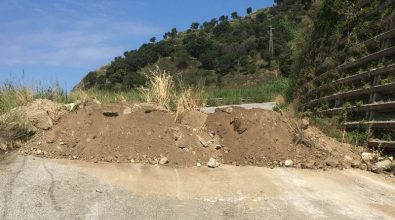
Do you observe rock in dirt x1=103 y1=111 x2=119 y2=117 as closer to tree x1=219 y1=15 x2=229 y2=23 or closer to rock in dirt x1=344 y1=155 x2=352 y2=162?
rock in dirt x1=344 y1=155 x2=352 y2=162

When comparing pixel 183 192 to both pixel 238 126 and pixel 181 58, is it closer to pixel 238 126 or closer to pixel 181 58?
pixel 238 126

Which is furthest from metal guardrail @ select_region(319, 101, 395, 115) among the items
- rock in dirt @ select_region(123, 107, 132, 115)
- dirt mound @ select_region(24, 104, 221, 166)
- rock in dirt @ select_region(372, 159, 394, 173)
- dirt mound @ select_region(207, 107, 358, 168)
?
rock in dirt @ select_region(123, 107, 132, 115)

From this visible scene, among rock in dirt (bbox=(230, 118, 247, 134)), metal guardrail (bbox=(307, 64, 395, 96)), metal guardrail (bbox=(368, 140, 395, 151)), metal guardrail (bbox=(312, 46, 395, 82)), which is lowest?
metal guardrail (bbox=(368, 140, 395, 151))

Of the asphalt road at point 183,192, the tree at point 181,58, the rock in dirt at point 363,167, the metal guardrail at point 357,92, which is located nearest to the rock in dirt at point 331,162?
the asphalt road at point 183,192

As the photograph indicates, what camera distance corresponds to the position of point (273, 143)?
862 cm

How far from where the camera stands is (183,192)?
22.5 feet

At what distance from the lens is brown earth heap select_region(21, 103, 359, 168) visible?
831 cm

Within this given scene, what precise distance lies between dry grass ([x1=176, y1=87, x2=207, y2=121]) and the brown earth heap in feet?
0.64

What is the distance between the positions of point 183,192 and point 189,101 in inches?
138

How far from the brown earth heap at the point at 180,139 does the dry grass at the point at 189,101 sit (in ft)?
0.64

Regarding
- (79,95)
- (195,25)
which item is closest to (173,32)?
(195,25)

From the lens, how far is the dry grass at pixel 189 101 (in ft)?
31.5

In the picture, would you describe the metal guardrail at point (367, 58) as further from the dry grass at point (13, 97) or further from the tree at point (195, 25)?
the tree at point (195, 25)

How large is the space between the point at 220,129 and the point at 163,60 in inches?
2665
